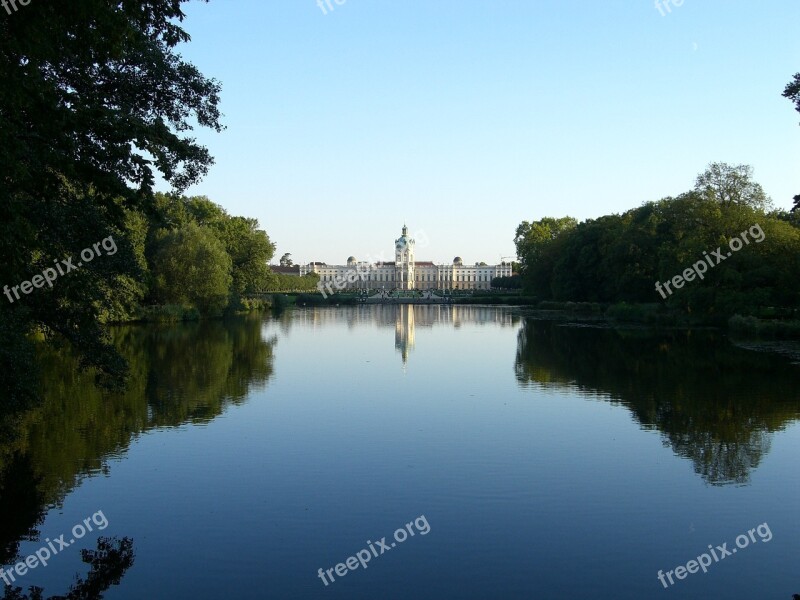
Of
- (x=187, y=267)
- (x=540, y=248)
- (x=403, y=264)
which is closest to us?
(x=187, y=267)

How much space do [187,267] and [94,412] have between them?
1383 inches

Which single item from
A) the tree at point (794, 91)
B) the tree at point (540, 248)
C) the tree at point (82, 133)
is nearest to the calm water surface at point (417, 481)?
the tree at point (82, 133)

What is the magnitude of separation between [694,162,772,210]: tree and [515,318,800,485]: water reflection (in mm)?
12914

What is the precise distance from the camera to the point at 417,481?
10977 millimetres

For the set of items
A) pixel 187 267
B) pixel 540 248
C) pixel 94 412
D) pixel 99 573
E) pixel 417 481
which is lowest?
pixel 99 573

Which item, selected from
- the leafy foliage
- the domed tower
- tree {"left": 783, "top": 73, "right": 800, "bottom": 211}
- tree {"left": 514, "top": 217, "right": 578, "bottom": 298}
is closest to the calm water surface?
tree {"left": 783, "top": 73, "right": 800, "bottom": 211}

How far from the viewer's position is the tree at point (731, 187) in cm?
4481

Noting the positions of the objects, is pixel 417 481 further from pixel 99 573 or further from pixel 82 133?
pixel 82 133

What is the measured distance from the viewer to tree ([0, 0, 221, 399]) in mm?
6742

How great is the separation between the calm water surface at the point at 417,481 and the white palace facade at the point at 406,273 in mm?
144380

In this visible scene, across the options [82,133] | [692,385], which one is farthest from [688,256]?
[82,133]

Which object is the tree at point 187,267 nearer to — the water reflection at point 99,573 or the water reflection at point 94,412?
the water reflection at point 94,412

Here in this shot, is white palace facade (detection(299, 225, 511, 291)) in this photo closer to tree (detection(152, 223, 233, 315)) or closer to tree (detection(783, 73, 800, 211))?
tree (detection(152, 223, 233, 315))

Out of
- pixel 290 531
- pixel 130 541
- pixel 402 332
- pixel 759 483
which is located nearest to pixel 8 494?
pixel 130 541
